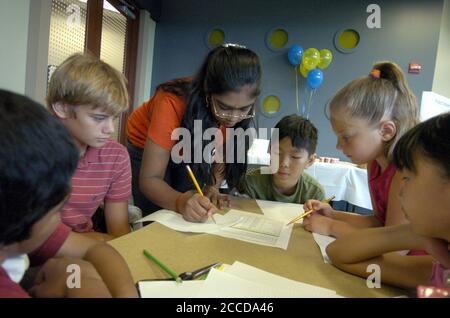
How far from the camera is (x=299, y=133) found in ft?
4.75

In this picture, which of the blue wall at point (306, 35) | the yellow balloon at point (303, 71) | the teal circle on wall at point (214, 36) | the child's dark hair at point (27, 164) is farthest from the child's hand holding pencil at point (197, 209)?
the teal circle on wall at point (214, 36)

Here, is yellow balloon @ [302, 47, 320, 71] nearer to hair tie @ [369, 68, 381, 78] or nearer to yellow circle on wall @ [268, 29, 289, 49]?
yellow circle on wall @ [268, 29, 289, 49]

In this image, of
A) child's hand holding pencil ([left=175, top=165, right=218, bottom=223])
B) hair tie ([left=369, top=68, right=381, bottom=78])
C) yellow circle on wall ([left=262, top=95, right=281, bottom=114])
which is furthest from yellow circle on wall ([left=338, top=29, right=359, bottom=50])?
child's hand holding pencil ([left=175, top=165, right=218, bottom=223])

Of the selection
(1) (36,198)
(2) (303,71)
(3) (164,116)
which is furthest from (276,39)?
(1) (36,198)

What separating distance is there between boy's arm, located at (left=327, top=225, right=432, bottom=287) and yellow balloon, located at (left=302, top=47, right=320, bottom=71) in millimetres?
2940

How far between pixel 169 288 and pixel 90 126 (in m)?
0.51

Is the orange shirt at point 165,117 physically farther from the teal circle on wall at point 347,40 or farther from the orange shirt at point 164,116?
the teal circle on wall at point 347,40

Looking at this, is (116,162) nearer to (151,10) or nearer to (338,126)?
(338,126)

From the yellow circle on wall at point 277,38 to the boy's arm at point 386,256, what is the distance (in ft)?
10.8

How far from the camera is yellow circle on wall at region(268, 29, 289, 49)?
3.57 metres

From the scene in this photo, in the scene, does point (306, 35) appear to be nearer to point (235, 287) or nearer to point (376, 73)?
point (376, 73)

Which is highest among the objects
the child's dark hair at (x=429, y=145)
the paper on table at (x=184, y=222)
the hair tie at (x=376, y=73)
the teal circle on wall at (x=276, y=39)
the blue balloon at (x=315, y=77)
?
the teal circle on wall at (x=276, y=39)

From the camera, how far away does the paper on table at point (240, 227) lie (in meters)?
0.73
